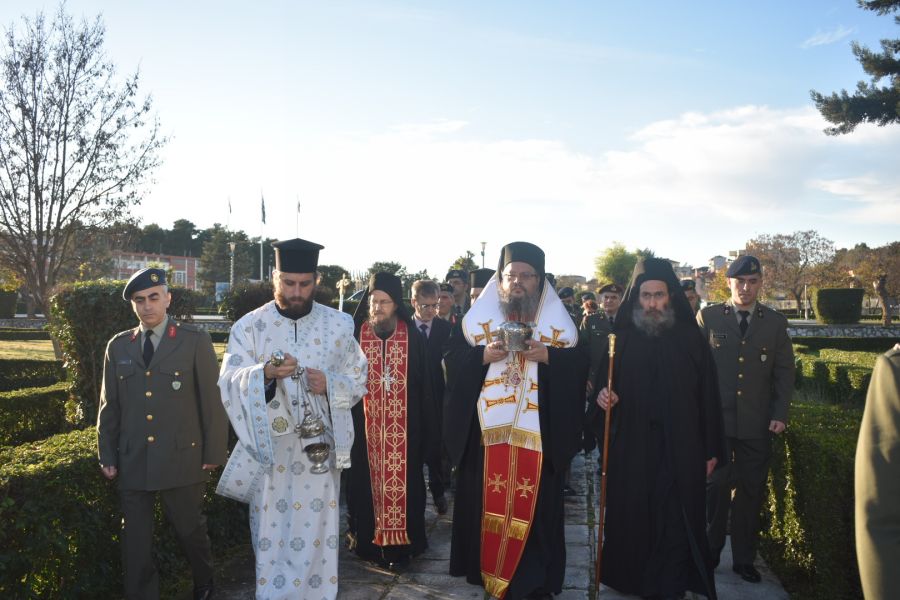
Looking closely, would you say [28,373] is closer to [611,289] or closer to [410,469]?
[410,469]

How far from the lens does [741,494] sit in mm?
5332

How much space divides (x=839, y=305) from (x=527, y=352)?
115 ft

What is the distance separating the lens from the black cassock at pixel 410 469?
226 inches

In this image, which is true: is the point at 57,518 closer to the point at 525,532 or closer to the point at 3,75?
the point at 525,532

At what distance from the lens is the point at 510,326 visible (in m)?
4.85

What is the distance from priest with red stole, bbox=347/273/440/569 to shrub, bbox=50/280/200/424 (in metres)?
2.78

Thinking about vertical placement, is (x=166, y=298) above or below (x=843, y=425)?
above

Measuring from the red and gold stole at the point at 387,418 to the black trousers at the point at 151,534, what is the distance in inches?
58.4

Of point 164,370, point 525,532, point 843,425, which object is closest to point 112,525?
point 164,370

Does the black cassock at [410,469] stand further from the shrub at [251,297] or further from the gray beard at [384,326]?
the shrub at [251,297]

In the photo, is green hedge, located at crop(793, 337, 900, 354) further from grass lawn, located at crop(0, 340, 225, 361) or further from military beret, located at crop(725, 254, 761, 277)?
military beret, located at crop(725, 254, 761, 277)

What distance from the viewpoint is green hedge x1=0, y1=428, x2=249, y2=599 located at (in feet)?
12.8

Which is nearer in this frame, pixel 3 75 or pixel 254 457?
pixel 254 457

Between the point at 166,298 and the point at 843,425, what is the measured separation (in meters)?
4.79
